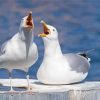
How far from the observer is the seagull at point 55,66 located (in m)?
2.78

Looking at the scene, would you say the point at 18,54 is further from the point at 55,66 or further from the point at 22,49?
the point at 55,66

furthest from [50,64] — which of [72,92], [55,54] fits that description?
[72,92]

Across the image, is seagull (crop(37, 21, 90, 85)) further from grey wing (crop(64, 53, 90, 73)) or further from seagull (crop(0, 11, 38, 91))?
seagull (crop(0, 11, 38, 91))

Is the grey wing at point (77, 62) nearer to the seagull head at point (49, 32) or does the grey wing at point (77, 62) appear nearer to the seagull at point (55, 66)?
the seagull at point (55, 66)

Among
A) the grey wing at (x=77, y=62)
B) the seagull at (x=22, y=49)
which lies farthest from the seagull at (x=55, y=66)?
the seagull at (x=22, y=49)

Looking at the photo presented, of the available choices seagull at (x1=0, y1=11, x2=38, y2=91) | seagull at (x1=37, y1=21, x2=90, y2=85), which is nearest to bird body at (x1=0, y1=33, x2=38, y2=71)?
seagull at (x1=0, y1=11, x2=38, y2=91)

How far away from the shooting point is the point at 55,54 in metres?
2.82

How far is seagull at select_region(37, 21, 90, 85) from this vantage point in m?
2.78

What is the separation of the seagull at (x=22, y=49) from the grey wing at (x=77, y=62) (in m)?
0.29

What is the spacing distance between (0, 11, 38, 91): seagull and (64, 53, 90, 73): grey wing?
0.96 feet

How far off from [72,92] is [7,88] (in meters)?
0.41

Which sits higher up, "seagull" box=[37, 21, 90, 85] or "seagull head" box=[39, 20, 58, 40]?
"seagull head" box=[39, 20, 58, 40]

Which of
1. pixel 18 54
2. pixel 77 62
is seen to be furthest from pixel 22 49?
pixel 77 62

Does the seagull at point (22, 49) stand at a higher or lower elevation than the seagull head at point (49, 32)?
lower
